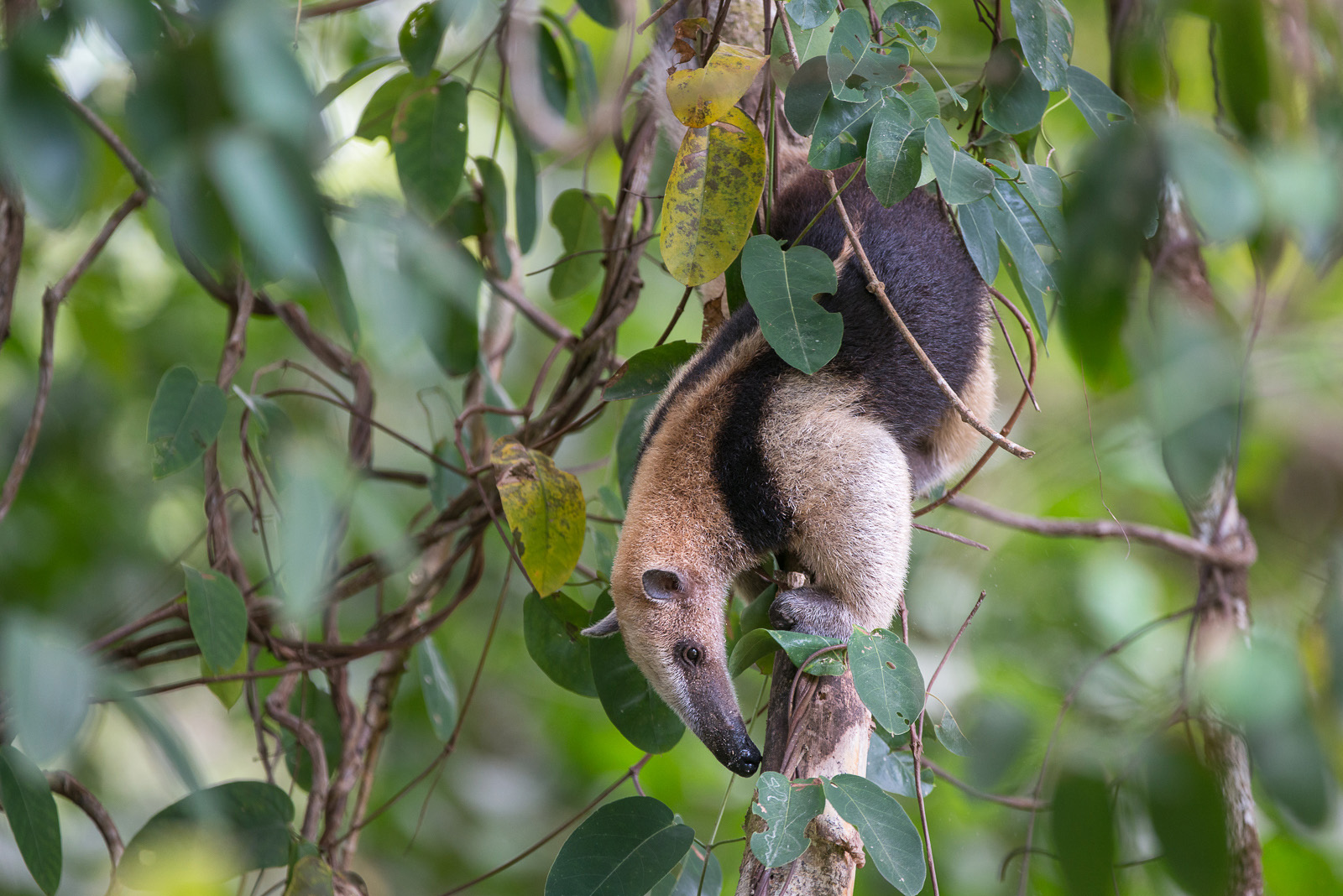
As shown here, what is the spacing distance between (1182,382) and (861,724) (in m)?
1.53

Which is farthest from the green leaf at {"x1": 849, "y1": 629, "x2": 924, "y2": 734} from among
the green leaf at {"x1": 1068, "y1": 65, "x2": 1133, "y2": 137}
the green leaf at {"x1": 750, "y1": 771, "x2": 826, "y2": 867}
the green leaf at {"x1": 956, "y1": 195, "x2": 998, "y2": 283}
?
the green leaf at {"x1": 1068, "y1": 65, "x2": 1133, "y2": 137}

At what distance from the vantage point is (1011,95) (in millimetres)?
2145

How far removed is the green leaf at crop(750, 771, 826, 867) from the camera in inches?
64.4

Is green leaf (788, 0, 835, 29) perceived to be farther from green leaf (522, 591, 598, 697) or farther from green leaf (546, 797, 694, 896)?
green leaf (546, 797, 694, 896)

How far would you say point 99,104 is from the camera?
7.18 feet

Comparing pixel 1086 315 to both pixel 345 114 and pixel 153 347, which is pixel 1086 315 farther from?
pixel 153 347

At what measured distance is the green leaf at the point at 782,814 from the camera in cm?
164

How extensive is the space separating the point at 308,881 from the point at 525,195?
1948 mm

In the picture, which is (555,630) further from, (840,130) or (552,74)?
(552,74)

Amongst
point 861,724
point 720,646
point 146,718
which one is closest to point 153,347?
point 720,646

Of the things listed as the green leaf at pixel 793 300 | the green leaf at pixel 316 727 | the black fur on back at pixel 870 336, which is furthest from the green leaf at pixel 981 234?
the green leaf at pixel 316 727

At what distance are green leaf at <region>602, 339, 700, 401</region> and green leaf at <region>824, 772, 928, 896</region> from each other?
113 cm

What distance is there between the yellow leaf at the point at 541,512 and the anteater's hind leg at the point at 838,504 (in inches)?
19.2

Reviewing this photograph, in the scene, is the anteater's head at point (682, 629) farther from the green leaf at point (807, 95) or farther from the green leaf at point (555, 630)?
the green leaf at point (807, 95)
